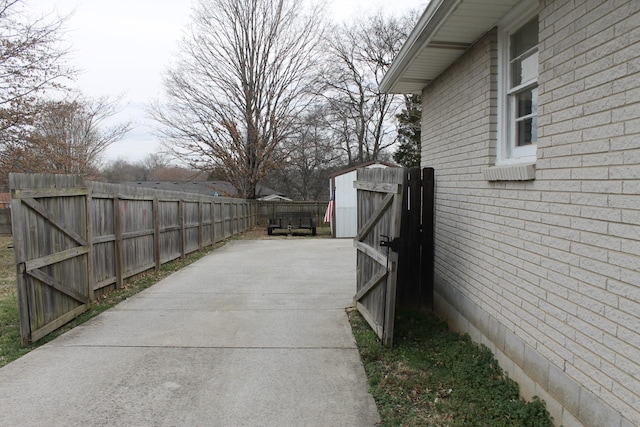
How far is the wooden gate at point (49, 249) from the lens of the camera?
4680 millimetres

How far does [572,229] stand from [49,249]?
5.35 metres

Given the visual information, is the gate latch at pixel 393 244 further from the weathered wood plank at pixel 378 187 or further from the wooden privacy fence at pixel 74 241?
the wooden privacy fence at pixel 74 241

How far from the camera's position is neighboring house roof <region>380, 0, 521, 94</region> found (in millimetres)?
3754

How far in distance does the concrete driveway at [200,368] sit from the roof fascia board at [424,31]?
10.9 feet

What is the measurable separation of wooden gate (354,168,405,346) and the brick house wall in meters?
0.85

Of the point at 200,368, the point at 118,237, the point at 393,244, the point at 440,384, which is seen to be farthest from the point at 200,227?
the point at 440,384

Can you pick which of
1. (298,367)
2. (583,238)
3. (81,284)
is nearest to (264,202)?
(81,284)

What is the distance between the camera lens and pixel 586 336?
8.52 ft

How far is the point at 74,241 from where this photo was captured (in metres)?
5.82

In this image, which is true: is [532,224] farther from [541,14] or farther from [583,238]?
[541,14]

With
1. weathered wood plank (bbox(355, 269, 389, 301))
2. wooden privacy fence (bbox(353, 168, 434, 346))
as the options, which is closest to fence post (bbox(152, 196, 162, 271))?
wooden privacy fence (bbox(353, 168, 434, 346))

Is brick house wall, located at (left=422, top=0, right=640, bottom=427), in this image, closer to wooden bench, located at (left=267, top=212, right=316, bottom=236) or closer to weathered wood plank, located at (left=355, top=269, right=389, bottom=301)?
weathered wood plank, located at (left=355, top=269, right=389, bottom=301)

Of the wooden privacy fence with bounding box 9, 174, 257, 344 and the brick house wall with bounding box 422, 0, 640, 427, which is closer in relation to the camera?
the brick house wall with bounding box 422, 0, 640, 427

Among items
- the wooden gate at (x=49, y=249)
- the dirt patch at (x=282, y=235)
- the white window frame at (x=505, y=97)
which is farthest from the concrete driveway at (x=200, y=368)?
the dirt patch at (x=282, y=235)
